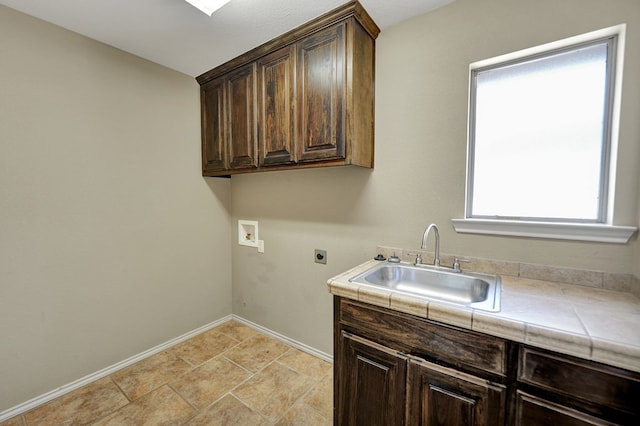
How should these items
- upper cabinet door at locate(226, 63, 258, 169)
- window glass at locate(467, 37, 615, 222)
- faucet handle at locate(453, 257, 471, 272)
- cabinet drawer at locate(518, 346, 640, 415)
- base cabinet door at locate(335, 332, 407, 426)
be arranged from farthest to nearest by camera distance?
upper cabinet door at locate(226, 63, 258, 169) → faucet handle at locate(453, 257, 471, 272) → window glass at locate(467, 37, 615, 222) → base cabinet door at locate(335, 332, 407, 426) → cabinet drawer at locate(518, 346, 640, 415)

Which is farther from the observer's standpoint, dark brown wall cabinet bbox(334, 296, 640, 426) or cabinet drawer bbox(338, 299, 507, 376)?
cabinet drawer bbox(338, 299, 507, 376)

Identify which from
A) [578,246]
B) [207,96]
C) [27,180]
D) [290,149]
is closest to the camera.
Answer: [578,246]

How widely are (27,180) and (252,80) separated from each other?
1608 millimetres

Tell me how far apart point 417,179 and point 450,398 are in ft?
3.79

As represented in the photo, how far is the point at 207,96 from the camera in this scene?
2.45 meters

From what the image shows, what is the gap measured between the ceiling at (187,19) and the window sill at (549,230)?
1.30 metres

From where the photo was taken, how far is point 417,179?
5.52 feet

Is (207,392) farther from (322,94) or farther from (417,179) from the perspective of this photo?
(322,94)

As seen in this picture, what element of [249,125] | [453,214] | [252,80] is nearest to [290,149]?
[249,125]

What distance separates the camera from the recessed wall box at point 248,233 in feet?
8.62

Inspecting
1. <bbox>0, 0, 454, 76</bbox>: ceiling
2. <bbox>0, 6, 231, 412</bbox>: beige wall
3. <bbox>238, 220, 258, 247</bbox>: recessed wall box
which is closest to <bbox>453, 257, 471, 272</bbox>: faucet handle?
<bbox>0, 0, 454, 76</bbox>: ceiling

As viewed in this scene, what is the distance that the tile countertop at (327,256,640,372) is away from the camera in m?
0.78

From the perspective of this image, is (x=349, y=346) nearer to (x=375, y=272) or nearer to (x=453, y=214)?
(x=375, y=272)

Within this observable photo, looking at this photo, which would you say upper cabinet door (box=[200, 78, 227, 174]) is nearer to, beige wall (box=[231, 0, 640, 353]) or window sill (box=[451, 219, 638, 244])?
beige wall (box=[231, 0, 640, 353])
